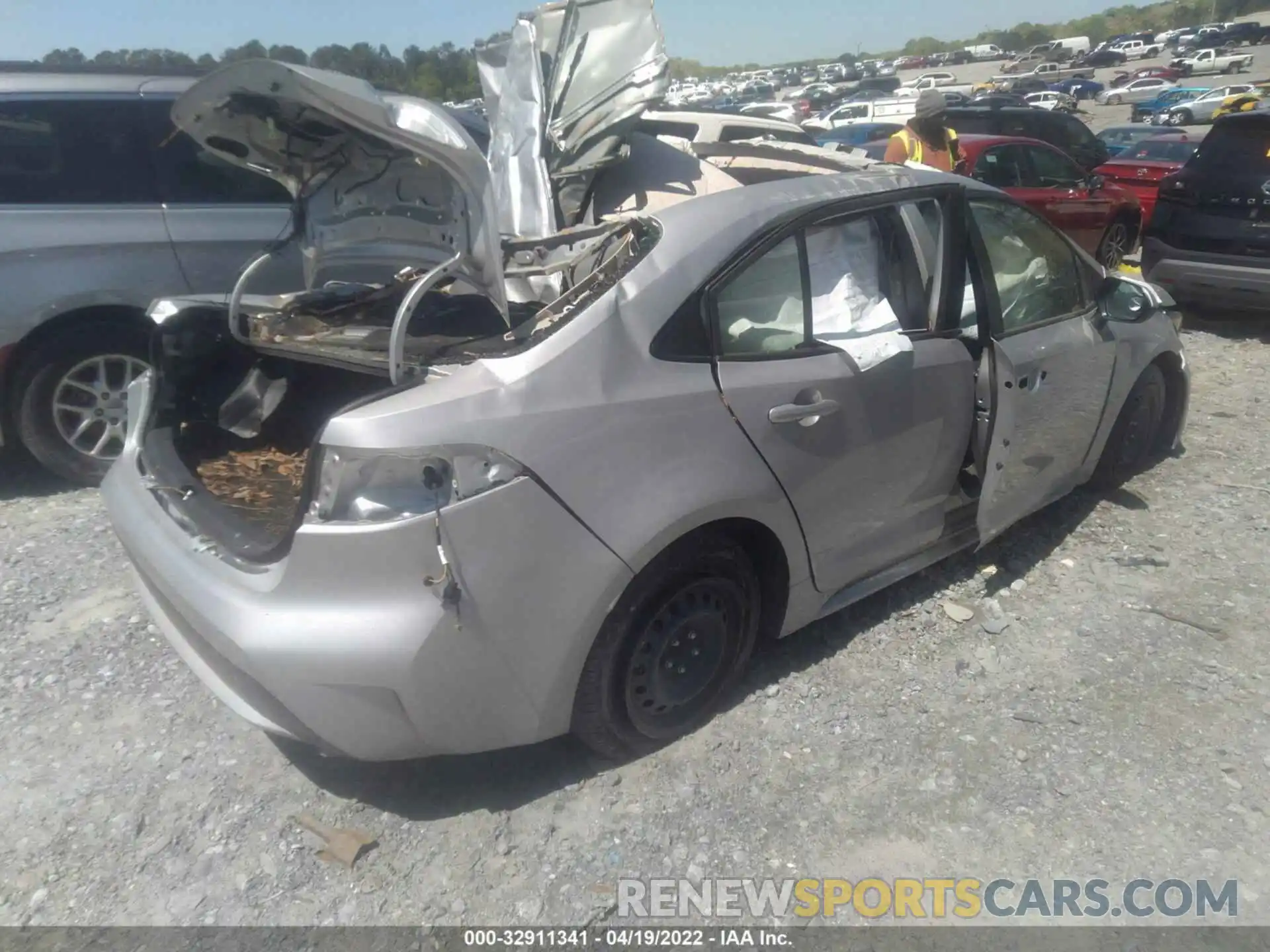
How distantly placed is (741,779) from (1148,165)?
1246 centimetres

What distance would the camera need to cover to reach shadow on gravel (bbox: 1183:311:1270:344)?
25.9 ft

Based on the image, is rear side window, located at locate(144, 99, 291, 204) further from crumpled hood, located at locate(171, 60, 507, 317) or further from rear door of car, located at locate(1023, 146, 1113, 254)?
rear door of car, located at locate(1023, 146, 1113, 254)

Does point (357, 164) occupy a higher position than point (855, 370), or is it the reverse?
point (357, 164)

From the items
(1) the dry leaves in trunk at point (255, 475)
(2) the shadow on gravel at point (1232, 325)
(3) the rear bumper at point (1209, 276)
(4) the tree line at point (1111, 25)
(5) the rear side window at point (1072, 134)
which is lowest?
(4) the tree line at point (1111, 25)

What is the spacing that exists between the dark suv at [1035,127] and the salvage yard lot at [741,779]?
1030 centimetres

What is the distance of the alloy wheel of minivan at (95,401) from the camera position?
4680 millimetres

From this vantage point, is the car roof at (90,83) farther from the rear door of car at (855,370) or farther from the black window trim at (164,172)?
the rear door of car at (855,370)

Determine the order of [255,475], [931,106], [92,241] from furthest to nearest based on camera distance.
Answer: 1. [931,106]
2. [92,241]
3. [255,475]

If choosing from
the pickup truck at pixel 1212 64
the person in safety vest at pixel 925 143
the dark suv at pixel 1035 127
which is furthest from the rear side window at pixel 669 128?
the pickup truck at pixel 1212 64

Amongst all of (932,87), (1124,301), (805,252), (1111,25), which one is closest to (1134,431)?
(1124,301)

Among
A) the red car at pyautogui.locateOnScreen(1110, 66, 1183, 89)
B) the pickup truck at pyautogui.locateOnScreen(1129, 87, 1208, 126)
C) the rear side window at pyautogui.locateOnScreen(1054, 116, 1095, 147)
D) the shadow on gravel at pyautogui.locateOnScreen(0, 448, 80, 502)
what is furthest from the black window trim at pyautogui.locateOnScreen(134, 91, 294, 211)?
the red car at pyautogui.locateOnScreen(1110, 66, 1183, 89)

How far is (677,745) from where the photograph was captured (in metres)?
2.99

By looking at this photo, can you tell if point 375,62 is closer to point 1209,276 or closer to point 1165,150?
point 1209,276

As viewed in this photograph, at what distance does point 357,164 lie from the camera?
3041 mm
